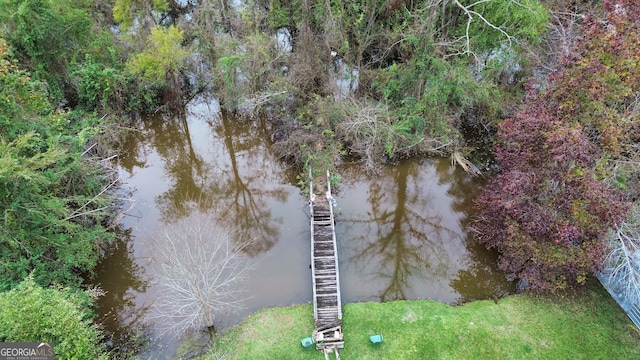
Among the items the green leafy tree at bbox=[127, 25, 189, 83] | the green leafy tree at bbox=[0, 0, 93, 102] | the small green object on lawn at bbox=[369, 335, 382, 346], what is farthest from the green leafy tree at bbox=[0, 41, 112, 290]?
the small green object on lawn at bbox=[369, 335, 382, 346]

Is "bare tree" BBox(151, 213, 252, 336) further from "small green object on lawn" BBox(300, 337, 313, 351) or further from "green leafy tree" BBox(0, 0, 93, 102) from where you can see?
"green leafy tree" BBox(0, 0, 93, 102)

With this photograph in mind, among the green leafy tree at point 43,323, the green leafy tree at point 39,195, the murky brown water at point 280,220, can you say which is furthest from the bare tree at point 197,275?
the green leafy tree at point 43,323

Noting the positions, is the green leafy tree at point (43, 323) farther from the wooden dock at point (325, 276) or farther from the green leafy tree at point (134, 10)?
the green leafy tree at point (134, 10)

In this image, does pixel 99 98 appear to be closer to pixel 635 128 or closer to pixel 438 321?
pixel 438 321

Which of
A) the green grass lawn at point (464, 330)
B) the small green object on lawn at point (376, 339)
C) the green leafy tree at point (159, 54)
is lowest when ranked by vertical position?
the green grass lawn at point (464, 330)

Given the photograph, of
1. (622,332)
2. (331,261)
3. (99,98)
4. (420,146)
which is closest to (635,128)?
(622,332)

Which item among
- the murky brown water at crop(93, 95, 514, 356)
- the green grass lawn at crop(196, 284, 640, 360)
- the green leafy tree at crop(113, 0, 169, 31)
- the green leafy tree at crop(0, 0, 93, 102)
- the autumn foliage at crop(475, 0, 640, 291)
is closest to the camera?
the autumn foliage at crop(475, 0, 640, 291)

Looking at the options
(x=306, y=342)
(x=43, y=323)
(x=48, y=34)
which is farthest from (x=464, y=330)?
(x=48, y=34)
